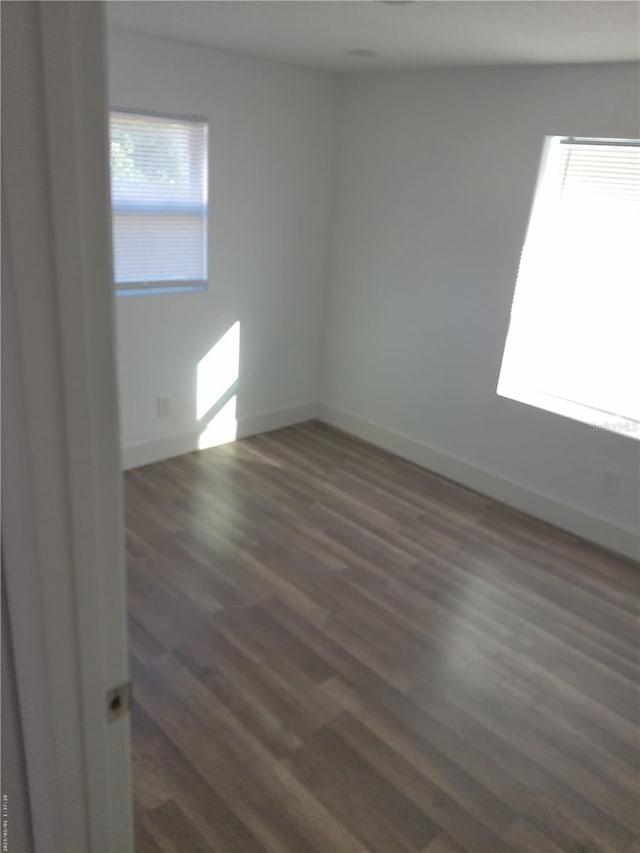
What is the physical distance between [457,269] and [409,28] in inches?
58.1

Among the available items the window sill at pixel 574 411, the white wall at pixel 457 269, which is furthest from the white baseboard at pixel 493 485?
the window sill at pixel 574 411

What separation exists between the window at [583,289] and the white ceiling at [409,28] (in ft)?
1.68

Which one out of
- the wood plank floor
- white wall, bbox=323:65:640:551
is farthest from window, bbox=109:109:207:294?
the wood plank floor

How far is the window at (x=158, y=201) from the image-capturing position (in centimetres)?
328

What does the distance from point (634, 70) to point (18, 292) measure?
10.1 ft

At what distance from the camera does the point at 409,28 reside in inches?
95.9

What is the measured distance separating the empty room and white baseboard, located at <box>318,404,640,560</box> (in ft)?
0.06

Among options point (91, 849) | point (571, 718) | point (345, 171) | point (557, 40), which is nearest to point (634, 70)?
point (557, 40)

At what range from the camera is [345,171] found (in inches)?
165

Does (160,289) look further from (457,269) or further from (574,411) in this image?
(574,411)

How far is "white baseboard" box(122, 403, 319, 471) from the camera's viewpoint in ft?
12.7

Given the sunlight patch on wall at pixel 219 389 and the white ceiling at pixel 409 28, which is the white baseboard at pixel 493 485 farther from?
the white ceiling at pixel 409 28

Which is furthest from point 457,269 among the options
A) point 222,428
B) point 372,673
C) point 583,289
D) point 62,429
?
point 62,429

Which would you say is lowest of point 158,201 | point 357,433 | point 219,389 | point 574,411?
point 357,433
